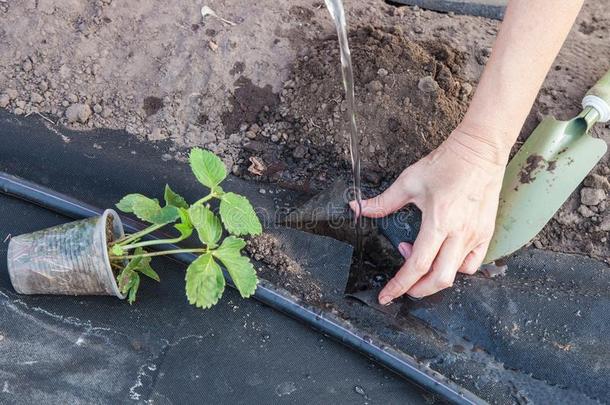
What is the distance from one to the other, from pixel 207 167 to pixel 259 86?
545mm

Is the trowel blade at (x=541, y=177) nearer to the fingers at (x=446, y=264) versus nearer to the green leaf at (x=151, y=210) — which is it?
the fingers at (x=446, y=264)

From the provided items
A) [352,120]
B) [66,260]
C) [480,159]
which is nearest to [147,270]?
[66,260]

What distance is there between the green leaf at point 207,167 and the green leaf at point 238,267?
14 centimetres

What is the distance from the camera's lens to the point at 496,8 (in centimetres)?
223

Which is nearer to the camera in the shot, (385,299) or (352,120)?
(385,299)

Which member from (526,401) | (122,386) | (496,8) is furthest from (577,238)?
(122,386)

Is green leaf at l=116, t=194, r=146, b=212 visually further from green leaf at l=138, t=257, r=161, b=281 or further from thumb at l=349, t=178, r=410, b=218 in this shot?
thumb at l=349, t=178, r=410, b=218

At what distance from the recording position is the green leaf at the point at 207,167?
1.40m

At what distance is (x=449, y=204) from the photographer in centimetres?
144

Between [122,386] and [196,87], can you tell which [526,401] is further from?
[196,87]

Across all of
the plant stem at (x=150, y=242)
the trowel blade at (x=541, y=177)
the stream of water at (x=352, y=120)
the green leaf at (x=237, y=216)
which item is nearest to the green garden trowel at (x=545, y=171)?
the trowel blade at (x=541, y=177)

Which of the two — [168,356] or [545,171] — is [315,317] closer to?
[168,356]

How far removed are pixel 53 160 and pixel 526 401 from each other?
1322mm

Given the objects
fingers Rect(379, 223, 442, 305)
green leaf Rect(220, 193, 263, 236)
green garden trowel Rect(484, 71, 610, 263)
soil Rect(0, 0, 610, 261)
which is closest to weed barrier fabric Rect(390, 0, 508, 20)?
soil Rect(0, 0, 610, 261)
